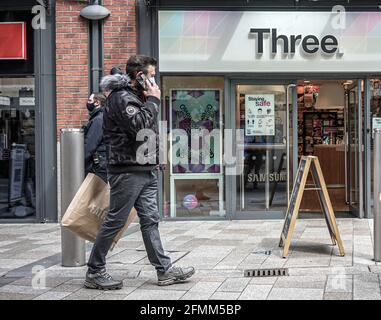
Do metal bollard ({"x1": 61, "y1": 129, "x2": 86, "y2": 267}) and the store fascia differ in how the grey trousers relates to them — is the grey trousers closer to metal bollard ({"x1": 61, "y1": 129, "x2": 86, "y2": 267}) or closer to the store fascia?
metal bollard ({"x1": 61, "y1": 129, "x2": 86, "y2": 267})

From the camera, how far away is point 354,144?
9828 millimetres

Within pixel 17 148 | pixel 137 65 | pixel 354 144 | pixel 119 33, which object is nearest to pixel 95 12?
pixel 119 33

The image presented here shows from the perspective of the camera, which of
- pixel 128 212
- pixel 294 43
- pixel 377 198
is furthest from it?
pixel 294 43

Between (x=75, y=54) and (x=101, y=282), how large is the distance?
498cm

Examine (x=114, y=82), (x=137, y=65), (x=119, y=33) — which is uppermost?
(x=119, y=33)

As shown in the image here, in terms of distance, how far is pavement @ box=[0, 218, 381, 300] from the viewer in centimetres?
512

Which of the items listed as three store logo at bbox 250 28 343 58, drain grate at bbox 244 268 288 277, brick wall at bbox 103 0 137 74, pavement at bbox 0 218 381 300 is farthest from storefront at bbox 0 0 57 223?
drain grate at bbox 244 268 288 277

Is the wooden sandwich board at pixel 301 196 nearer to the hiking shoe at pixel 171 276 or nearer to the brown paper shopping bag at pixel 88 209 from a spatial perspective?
the hiking shoe at pixel 171 276

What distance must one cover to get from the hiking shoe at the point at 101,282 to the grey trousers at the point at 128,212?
5cm

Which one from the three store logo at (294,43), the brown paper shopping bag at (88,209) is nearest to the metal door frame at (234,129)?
the three store logo at (294,43)

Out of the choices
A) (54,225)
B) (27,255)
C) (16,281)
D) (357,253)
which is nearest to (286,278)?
(357,253)

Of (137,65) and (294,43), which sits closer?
(137,65)

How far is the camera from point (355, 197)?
9812mm

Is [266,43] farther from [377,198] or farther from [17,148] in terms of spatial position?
[17,148]
